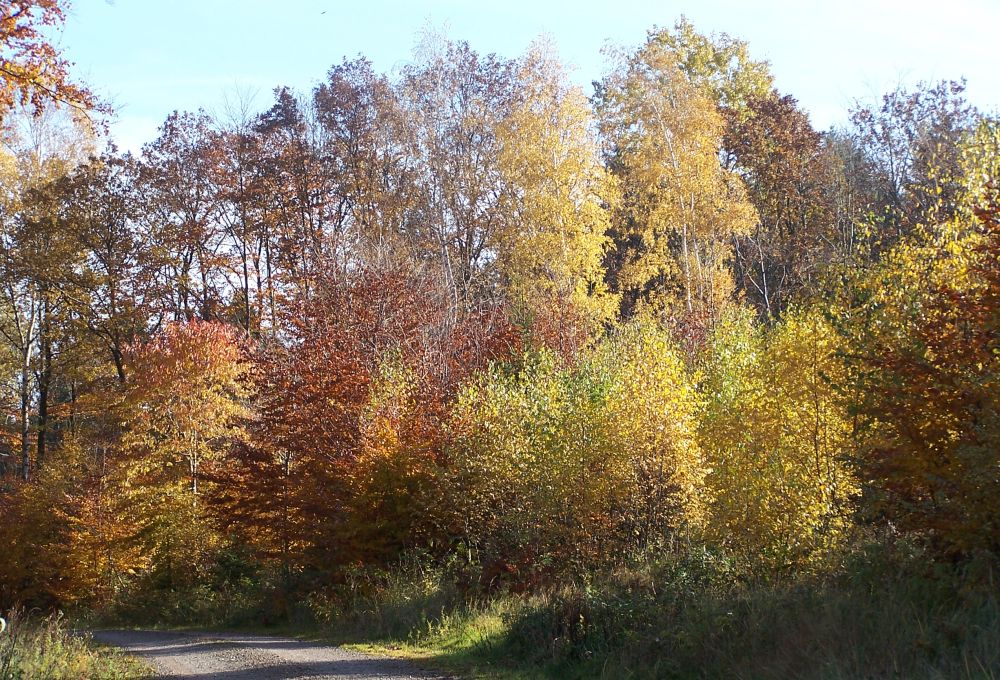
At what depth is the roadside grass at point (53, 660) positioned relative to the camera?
11.2 metres

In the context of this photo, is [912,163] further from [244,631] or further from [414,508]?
[244,631]

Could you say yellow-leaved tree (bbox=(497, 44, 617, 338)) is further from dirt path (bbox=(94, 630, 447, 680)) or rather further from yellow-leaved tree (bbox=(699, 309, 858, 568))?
dirt path (bbox=(94, 630, 447, 680))

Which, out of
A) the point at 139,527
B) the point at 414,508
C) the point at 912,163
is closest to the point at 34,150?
the point at 139,527

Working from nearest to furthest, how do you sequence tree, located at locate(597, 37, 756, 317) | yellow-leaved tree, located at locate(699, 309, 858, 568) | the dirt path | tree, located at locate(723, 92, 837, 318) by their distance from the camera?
the dirt path < yellow-leaved tree, located at locate(699, 309, 858, 568) < tree, located at locate(597, 37, 756, 317) < tree, located at locate(723, 92, 837, 318)

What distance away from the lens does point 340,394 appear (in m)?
23.3

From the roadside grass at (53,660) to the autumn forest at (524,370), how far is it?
16.6ft

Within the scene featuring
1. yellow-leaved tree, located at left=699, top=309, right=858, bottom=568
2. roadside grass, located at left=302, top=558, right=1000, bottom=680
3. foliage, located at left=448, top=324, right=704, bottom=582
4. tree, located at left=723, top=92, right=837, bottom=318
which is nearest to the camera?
roadside grass, located at left=302, top=558, right=1000, bottom=680

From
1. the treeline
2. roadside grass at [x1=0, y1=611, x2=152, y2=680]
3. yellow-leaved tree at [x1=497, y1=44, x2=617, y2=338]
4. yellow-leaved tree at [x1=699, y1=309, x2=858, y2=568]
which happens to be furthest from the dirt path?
yellow-leaved tree at [x1=497, y1=44, x2=617, y2=338]

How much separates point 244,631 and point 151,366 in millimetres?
12998

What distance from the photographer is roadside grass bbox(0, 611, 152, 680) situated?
11.2 m

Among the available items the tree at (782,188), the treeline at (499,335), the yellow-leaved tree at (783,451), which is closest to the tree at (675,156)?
the treeline at (499,335)

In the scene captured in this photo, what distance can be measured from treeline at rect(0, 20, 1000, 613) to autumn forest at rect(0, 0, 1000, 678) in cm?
10

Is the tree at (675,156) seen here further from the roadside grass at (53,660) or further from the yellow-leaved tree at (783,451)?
the roadside grass at (53,660)

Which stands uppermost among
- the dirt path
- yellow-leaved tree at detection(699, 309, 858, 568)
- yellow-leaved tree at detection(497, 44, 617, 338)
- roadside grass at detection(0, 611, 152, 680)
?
yellow-leaved tree at detection(497, 44, 617, 338)
